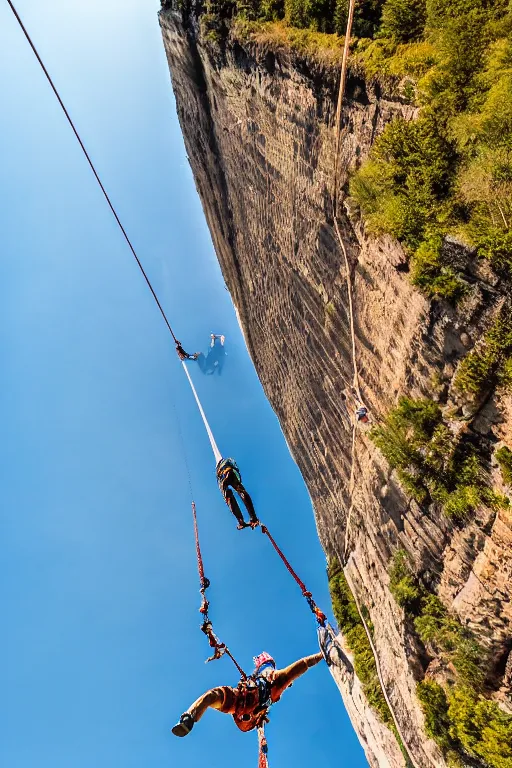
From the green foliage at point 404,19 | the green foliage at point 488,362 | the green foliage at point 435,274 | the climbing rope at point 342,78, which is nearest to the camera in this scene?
the green foliage at point 488,362

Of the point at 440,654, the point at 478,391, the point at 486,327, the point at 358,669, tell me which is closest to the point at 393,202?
the point at 486,327

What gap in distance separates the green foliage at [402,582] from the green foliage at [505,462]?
2.42 metres

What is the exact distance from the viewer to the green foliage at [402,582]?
6320 millimetres

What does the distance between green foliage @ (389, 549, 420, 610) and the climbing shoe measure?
303 cm

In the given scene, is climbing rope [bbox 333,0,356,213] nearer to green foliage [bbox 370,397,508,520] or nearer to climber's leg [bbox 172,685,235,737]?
green foliage [bbox 370,397,508,520]

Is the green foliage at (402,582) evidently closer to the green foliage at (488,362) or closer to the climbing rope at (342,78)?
the green foliage at (488,362)

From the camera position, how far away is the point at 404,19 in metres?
5.86

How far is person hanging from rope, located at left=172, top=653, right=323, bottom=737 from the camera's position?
589 centimetres

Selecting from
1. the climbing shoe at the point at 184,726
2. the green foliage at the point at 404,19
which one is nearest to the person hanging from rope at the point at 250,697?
the climbing shoe at the point at 184,726

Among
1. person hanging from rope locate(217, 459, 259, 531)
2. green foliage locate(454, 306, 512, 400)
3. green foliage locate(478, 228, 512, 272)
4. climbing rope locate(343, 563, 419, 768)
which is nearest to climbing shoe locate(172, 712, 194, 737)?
climbing rope locate(343, 563, 419, 768)

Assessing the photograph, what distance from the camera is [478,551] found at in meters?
5.12

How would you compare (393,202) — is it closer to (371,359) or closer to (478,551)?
(371,359)

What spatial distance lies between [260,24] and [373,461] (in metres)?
8.56

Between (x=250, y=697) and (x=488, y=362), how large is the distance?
571 cm
